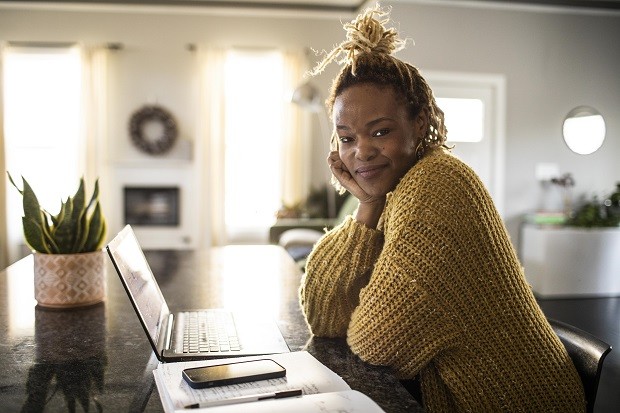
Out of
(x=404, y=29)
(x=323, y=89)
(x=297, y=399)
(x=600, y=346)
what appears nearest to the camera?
(x=297, y=399)

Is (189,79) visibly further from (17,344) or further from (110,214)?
(17,344)

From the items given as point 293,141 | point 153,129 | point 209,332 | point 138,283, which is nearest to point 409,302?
point 209,332

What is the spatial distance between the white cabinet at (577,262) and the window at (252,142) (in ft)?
8.57

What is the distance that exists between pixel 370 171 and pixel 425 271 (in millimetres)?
264

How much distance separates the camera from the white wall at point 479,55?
5.43m

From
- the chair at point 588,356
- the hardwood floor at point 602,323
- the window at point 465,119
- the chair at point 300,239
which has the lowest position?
the hardwood floor at point 602,323

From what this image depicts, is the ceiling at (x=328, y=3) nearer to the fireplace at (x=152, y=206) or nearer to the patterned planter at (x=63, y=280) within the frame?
the fireplace at (x=152, y=206)

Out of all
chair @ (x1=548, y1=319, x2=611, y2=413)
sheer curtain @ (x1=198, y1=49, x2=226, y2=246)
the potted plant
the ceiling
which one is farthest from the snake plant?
the ceiling

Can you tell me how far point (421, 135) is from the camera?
3.56 ft

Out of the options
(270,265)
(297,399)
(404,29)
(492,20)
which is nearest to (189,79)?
(404,29)

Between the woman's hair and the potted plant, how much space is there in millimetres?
769

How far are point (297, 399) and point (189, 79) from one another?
527 cm

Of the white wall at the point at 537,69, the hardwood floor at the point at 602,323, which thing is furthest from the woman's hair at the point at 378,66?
the white wall at the point at 537,69

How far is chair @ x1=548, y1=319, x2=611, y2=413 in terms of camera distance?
1000 mm
